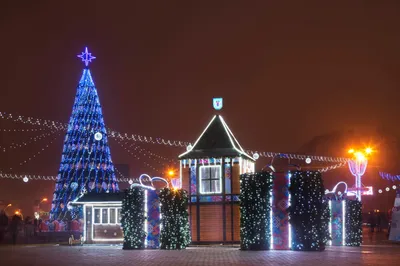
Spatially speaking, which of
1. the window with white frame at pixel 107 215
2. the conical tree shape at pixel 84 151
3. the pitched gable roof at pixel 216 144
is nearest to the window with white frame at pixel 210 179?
the pitched gable roof at pixel 216 144

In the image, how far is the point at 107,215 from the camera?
3875 centimetres

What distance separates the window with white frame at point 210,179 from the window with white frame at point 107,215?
17.5ft

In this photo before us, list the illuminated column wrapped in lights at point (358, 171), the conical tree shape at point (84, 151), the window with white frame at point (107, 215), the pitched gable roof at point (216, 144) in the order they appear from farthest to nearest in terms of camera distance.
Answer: the conical tree shape at point (84, 151), the illuminated column wrapped in lights at point (358, 171), the window with white frame at point (107, 215), the pitched gable roof at point (216, 144)

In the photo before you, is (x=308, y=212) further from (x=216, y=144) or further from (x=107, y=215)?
(x=107, y=215)

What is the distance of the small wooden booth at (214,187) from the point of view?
36.2 meters

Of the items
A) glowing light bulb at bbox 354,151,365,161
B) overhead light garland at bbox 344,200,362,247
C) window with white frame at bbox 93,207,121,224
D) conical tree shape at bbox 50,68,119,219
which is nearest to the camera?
overhead light garland at bbox 344,200,362,247

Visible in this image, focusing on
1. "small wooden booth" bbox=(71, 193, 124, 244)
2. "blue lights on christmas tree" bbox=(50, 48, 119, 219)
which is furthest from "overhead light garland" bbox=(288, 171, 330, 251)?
"blue lights on christmas tree" bbox=(50, 48, 119, 219)

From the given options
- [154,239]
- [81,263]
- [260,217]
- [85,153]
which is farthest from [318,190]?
[85,153]

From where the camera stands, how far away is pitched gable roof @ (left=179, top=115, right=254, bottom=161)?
3678 centimetres

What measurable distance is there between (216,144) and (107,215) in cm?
748

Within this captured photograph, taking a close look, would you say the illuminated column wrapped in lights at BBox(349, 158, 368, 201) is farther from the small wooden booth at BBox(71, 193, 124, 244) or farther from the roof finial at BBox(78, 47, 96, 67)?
the roof finial at BBox(78, 47, 96, 67)

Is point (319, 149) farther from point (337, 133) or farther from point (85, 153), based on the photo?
point (85, 153)

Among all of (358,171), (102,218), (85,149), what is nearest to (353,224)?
(358,171)

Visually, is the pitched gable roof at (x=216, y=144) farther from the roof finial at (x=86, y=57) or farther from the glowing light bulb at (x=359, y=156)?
the roof finial at (x=86, y=57)
